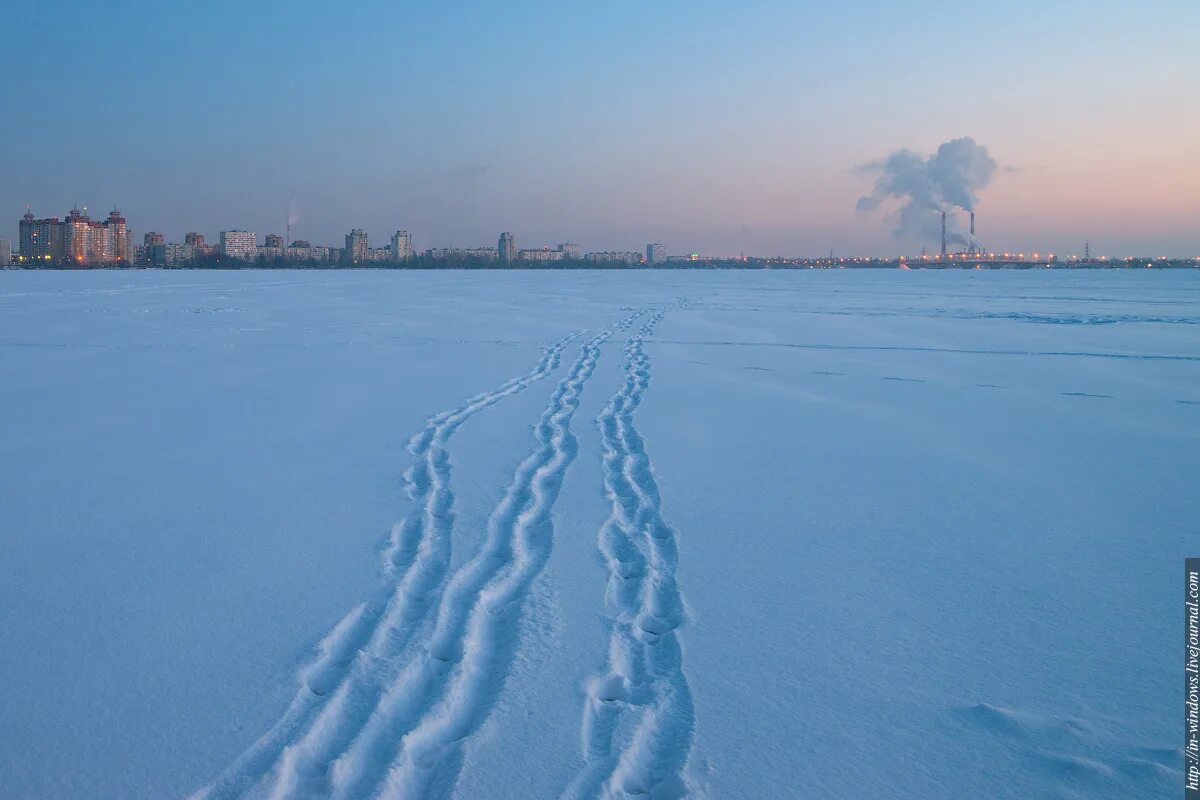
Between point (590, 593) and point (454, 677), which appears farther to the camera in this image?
point (590, 593)

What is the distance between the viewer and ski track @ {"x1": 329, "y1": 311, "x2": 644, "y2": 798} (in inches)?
84.9

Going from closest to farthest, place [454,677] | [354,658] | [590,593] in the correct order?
[454,677] < [354,658] < [590,593]

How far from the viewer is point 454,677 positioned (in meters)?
2.61

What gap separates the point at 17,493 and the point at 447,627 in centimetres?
311

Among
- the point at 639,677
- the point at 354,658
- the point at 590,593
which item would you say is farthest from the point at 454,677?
the point at 590,593

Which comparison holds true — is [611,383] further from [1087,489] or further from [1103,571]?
[1103,571]

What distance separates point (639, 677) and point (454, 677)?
58cm

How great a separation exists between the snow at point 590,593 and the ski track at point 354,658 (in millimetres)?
12

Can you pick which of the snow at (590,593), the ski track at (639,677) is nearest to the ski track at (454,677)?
the snow at (590,593)

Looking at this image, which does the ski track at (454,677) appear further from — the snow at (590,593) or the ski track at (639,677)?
the ski track at (639,677)

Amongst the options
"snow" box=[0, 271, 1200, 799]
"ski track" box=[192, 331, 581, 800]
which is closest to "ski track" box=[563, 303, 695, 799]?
"snow" box=[0, 271, 1200, 799]

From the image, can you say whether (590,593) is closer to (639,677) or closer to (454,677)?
(639,677)

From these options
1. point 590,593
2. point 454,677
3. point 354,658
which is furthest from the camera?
point 590,593

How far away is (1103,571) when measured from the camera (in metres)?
3.53
